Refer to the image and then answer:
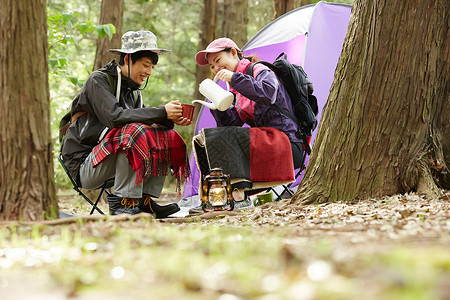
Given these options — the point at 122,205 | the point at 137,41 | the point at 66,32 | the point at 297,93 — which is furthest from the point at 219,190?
the point at 66,32

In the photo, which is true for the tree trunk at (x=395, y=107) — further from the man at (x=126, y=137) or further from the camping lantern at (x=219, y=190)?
the man at (x=126, y=137)

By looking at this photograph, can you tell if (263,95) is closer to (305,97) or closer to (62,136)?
(305,97)

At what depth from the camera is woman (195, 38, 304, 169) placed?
15.0ft

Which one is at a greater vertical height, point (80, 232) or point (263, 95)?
point (263, 95)

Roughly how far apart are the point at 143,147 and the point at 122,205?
510 mm

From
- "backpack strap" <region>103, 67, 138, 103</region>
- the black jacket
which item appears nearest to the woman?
the black jacket

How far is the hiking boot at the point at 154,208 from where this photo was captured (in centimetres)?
479

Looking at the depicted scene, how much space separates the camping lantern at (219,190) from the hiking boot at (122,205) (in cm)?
58

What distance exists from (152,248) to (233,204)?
258cm

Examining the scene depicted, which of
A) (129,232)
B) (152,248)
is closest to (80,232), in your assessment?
(129,232)

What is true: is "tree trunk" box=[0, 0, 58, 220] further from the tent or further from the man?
the tent

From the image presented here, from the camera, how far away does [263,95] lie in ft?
15.1

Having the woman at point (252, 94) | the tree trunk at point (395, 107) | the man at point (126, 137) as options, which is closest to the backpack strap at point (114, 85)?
the man at point (126, 137)

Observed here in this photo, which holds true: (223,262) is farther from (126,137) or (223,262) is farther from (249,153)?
(249,153)
